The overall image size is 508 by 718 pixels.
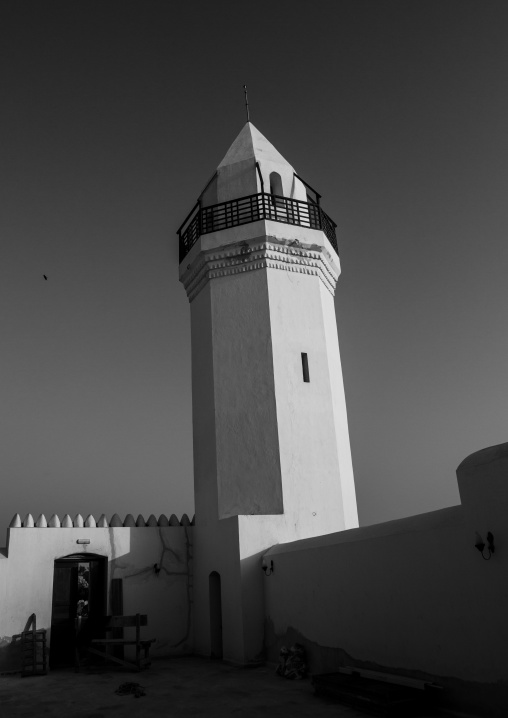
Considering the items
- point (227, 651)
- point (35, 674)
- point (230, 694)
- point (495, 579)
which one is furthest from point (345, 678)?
point (35, 674)

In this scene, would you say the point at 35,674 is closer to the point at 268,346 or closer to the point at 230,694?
the point at 230,694

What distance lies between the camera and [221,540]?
11914 mm

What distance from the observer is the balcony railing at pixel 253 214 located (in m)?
14.0

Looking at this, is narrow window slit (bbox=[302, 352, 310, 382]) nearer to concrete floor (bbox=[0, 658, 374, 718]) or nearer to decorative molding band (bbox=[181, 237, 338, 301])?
decorative molding band (bbox=[181, 237, 338, 301])

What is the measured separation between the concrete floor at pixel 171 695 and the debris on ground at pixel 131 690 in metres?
0.11

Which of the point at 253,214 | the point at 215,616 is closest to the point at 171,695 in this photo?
the point at 215,616

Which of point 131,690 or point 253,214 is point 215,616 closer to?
point 131,690

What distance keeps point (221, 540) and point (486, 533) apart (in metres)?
6.85

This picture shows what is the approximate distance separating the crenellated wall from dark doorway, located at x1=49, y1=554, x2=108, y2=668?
→ 378mm

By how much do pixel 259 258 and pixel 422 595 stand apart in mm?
8549

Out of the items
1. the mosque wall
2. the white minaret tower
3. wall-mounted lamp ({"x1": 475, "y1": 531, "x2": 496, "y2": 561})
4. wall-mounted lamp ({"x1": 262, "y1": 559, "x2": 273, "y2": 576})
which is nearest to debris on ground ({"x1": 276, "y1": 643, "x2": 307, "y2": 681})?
the mosque wall

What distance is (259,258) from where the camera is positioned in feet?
44.6

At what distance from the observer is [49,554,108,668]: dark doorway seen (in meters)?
12.5

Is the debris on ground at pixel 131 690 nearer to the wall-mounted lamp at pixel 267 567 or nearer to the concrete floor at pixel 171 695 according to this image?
the concrete floor at pixel 171 695
